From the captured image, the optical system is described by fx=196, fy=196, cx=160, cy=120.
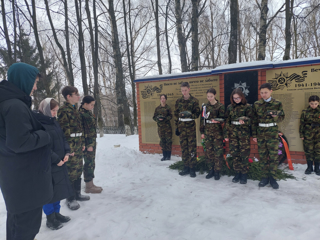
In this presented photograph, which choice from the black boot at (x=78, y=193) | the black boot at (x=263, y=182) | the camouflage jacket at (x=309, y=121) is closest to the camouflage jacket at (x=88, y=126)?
the black boot at (x=78, y=193)

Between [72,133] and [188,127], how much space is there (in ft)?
7.88

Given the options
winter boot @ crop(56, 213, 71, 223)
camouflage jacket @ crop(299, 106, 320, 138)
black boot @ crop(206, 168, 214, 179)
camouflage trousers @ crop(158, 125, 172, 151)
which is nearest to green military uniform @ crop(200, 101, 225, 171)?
black boot @ crop(206, 168, 214, 179)

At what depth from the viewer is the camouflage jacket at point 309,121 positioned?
13.5ft

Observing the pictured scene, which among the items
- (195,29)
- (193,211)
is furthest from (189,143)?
(195,29)

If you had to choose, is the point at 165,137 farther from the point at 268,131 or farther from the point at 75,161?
the point at 75,161

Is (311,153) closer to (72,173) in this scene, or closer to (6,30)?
(72,173)

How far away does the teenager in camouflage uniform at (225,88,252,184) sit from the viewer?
12.6 ft

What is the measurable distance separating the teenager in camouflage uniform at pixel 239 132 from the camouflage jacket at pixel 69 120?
114 inches

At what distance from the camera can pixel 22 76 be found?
1.75 m

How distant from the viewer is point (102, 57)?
2577 cm

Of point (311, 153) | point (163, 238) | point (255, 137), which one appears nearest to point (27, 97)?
point (163, 238)

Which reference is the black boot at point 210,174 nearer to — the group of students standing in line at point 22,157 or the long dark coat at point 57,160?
the long dark coat at point 57,160

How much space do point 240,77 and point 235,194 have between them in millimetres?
2861

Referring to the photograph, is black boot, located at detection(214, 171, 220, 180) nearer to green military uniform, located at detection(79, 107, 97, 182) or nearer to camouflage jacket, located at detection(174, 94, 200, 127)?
camouflage jacket, located at detection(174, 94, 200, 127)
